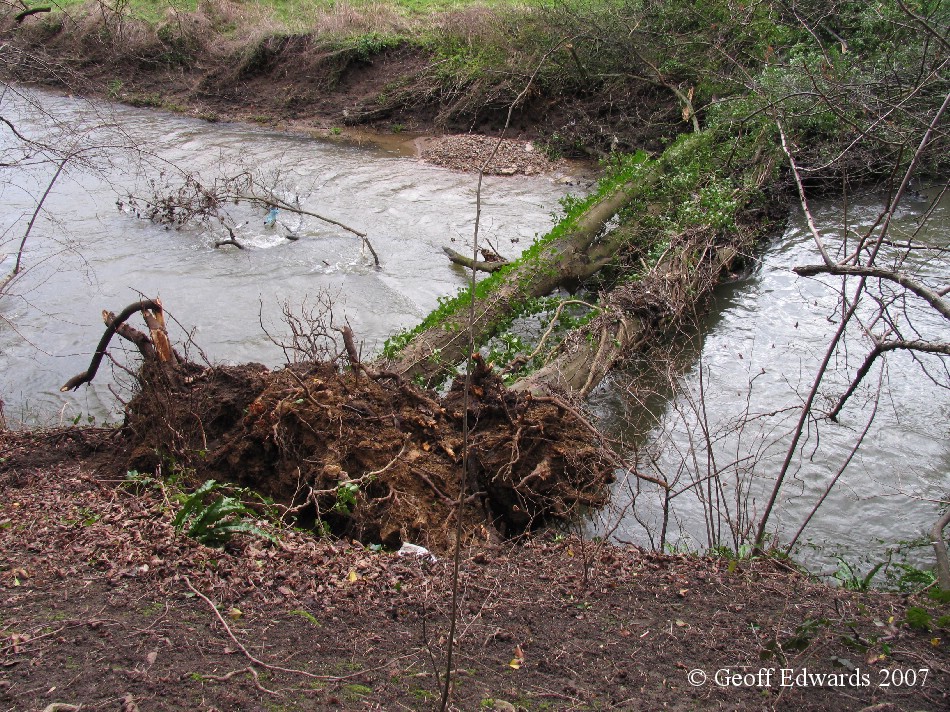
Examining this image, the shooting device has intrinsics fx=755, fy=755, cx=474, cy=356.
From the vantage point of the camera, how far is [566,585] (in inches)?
171

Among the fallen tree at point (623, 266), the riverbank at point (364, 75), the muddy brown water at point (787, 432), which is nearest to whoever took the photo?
the muddy brown water at point (787, 432)

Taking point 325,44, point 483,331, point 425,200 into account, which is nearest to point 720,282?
point 483,331

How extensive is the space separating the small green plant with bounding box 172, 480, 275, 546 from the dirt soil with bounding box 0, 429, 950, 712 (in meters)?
0.08

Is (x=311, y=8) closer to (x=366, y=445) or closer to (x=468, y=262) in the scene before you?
(x=468, y=262)

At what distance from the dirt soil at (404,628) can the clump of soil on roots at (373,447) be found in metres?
0.61

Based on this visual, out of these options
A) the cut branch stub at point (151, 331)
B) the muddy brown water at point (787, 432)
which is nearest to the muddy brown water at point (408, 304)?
the muddy brown water at point (787, 432)

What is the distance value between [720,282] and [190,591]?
829 centimetres

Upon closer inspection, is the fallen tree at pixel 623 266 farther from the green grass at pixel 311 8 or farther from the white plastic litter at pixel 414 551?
the green grass at pixel 311 8

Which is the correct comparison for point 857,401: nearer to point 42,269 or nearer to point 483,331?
point 483,331

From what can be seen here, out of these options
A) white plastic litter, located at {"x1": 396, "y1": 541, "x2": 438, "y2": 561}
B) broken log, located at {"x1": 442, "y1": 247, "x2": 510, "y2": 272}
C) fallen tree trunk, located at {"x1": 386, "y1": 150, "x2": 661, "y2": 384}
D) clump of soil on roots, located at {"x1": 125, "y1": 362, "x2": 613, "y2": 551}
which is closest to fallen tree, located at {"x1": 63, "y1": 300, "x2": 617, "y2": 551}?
clump of soil on roots, located at {"x1": 125, "y1": 362, "x2": 613, "y2": 551}

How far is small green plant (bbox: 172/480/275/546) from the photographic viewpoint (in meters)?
4.52

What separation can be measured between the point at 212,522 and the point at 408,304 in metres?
5.78

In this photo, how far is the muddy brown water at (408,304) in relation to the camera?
20.8 ft

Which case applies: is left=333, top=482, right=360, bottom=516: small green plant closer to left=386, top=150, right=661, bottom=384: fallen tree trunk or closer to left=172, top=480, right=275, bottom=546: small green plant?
left=172, top=480, right=275, bottom=546: small green plant
